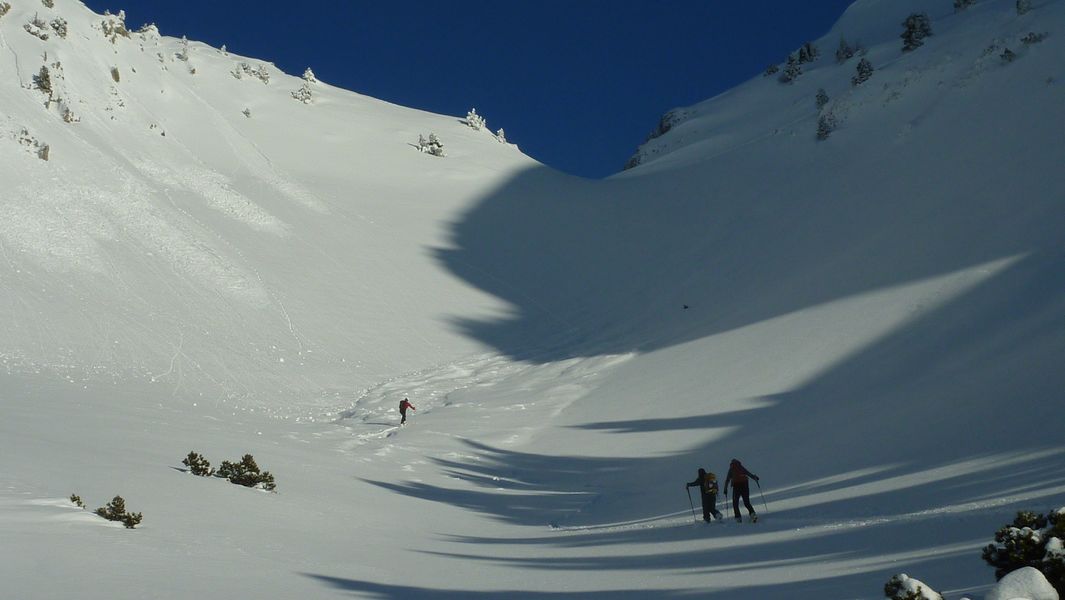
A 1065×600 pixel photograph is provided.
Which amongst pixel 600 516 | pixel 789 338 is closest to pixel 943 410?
pixel 600 516

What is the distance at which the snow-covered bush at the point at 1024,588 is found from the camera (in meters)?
5.73

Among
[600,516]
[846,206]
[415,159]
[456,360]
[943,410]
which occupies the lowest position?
[600,516]

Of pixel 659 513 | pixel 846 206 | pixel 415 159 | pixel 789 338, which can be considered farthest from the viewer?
pixel 415 159

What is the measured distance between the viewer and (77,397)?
18.8 m

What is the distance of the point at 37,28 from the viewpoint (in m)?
37.2

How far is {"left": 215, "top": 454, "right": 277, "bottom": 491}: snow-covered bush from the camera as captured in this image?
46.6ft

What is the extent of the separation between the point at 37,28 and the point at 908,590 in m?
42.6

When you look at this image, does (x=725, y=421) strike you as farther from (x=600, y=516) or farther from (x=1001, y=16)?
(x=1001, y=16)

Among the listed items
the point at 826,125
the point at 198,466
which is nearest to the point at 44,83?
the point at 198,466

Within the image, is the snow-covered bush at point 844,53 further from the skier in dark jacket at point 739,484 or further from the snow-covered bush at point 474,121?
the skier in dark jacket at point 739,484

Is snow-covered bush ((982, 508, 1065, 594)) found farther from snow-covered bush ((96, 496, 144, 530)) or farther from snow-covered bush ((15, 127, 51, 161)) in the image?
snow-covered bush ((15, 127, 51, 161))

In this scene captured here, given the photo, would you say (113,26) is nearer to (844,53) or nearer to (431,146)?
(431,146)

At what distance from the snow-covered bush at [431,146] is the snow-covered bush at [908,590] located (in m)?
50.2

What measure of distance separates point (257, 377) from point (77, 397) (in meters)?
7.25
